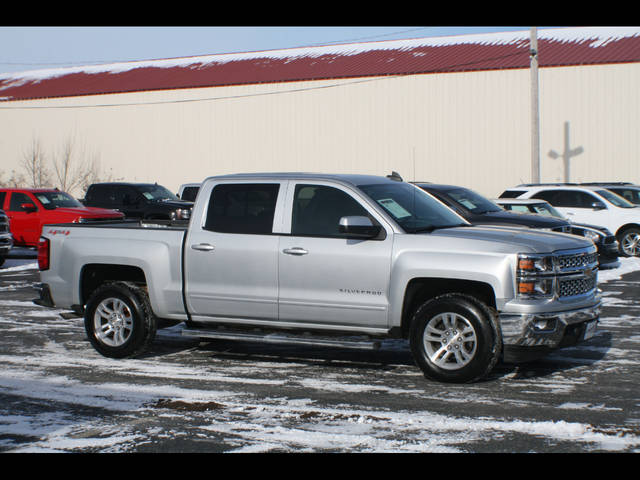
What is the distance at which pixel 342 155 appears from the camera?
40.8 m

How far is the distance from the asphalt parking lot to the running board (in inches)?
12.4

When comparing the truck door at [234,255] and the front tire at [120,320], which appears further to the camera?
the front tire at [120,320]

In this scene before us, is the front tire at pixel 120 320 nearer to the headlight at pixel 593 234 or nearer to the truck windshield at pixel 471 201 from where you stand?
the truck windshield at pixel 471 201

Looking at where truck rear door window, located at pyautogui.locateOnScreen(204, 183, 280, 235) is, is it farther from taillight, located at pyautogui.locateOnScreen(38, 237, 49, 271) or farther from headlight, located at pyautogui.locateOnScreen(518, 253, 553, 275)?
headlight, located at pyautogui.locateOnScreen(518, 253, 553, 275)

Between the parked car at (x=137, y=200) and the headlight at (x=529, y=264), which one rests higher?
the parked car at (x=137, y=200)

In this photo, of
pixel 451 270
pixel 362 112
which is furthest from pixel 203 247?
pixel 362 112

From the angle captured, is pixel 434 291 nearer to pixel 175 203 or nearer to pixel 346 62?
pixel 175 203

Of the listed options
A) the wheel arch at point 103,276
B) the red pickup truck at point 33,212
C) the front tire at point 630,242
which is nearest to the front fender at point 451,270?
the wheel arch at point 103,276

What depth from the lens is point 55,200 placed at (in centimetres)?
2205

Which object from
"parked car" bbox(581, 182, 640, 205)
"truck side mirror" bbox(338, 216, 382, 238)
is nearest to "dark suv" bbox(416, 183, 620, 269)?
"truck side mirror" bbox(338, 216, 382, 238)

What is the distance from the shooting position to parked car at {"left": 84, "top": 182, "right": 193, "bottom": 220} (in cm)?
2545

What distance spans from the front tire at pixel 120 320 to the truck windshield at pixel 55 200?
13.3 m

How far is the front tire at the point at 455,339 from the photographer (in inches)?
291
